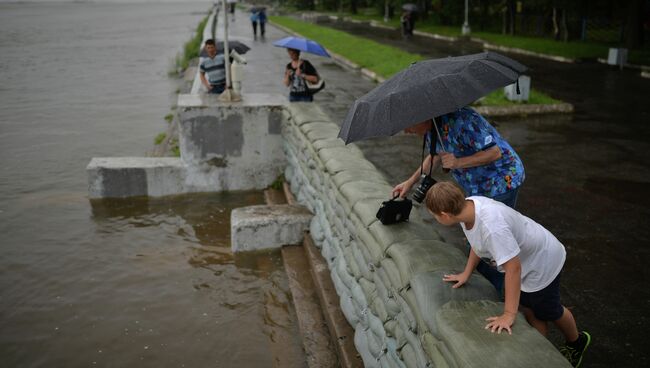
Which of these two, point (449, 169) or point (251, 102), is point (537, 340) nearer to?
point (449, 169)

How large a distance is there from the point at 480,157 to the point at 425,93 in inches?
20.0

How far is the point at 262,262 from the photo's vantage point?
→ 6.80 metres

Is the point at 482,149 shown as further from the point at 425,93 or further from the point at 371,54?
the point at 371,54

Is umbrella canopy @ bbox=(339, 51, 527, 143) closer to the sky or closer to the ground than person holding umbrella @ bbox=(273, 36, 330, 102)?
closer to the sky

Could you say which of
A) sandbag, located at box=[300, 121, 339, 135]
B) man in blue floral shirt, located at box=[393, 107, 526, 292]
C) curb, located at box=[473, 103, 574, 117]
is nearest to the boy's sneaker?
man in blue floral shirt, located at box=[393, 107, 526, 292]

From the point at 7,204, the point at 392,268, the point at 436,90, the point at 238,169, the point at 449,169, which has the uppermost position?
the point at 436,90

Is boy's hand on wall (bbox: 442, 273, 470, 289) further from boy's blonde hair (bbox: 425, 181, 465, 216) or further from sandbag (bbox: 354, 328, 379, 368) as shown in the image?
sandbag (bbox: 354, 328, 379, 368)

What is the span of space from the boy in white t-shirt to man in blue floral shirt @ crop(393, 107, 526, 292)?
415mm

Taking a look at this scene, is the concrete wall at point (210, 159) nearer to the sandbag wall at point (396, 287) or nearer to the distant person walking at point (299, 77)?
the distant person walking at point (299, 77)

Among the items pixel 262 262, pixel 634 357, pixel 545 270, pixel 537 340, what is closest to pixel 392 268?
pixel 545 270

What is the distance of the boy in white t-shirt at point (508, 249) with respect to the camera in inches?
116

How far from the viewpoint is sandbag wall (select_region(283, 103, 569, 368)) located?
2729mm

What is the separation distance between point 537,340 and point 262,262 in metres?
4.39

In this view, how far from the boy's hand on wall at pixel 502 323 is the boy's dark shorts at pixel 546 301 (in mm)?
663
